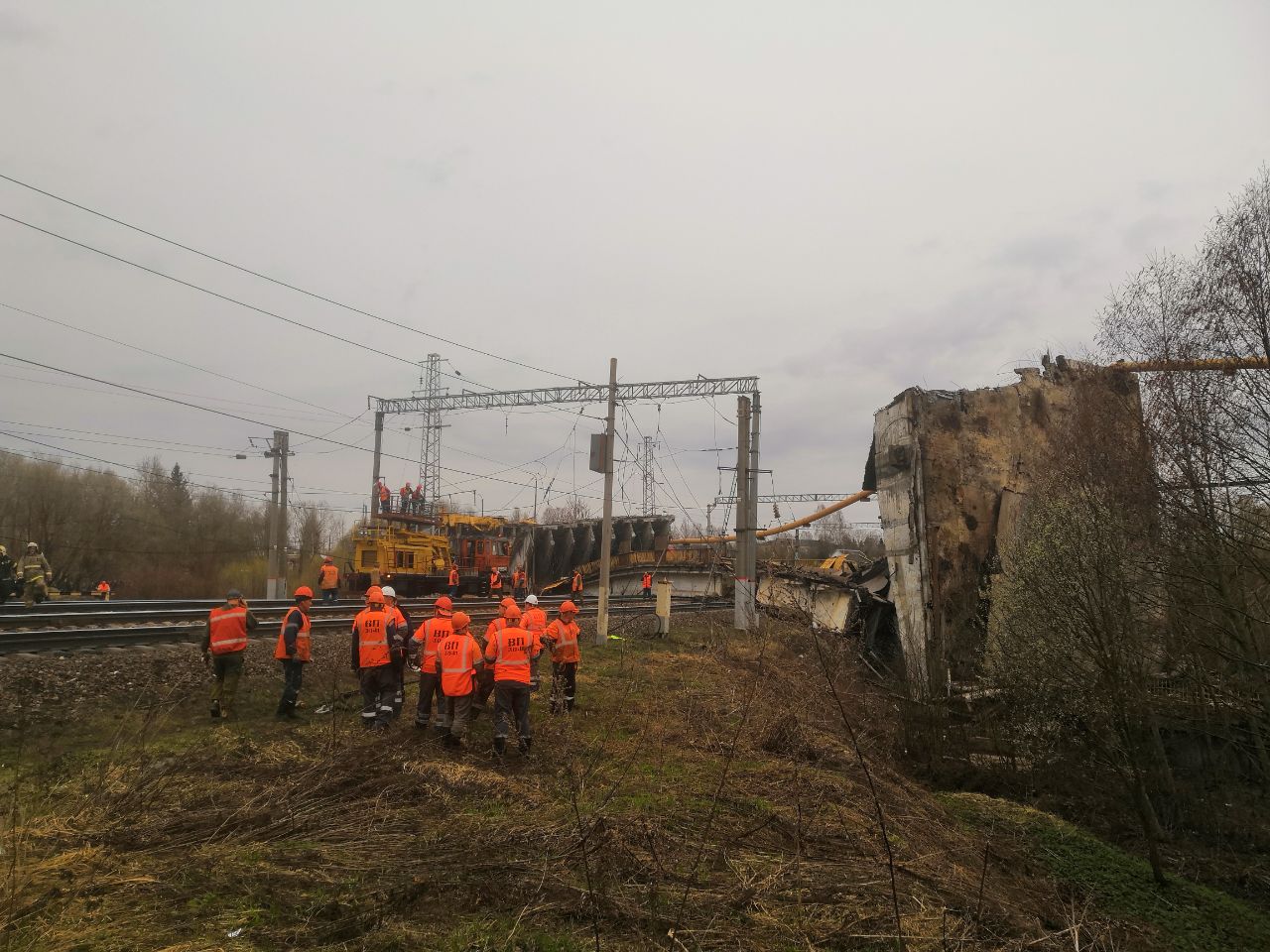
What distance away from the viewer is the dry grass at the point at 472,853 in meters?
4.55

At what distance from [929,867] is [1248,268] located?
314 inches

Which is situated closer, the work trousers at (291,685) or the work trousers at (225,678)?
the work trousers at (225,678)

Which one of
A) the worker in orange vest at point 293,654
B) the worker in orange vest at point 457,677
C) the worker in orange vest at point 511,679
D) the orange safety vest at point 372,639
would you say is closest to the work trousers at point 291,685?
the worker in orange vest at point 293,654

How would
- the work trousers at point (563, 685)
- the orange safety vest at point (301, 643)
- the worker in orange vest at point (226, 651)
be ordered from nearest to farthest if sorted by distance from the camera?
1. the worker in orange vest at point (226, 651)
2. the orange safety vest at point (301, 643)
3. the work trousers at point (563, 685)

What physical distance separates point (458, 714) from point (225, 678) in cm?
299

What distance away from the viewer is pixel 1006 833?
8750mm

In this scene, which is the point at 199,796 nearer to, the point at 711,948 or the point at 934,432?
the point at 711,948

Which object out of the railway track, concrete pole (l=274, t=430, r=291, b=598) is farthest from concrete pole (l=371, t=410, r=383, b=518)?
the railway track

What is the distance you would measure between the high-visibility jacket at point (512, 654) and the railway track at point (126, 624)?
212 inches

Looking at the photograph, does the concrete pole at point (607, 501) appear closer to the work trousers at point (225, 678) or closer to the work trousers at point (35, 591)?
the work trousers at point (225, 678)

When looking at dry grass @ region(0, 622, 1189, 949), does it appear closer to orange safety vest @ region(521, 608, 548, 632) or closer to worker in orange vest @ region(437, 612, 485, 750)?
worker in orange vest @ region(437, 612, 485, 750)

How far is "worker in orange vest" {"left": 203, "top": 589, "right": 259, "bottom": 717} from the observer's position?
9305 mm

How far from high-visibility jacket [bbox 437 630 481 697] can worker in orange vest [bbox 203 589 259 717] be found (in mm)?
2486

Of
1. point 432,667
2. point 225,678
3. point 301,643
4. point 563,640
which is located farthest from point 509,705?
point 225,678
